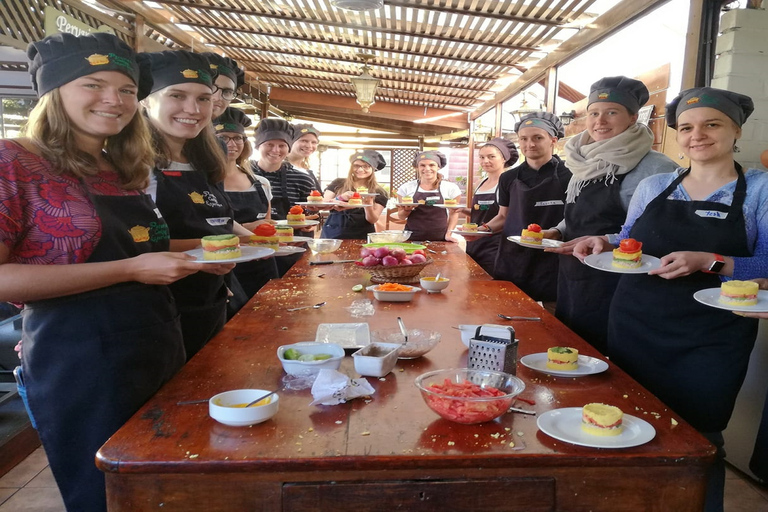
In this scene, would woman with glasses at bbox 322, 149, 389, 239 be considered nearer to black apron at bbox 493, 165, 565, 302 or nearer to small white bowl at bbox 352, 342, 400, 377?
black apron at bbox 493, 165, 565, 302

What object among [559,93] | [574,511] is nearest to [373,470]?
[574,511]

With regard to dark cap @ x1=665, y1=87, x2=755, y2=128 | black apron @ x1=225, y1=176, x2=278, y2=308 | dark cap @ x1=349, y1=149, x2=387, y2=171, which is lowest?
black apron @ x1=225, y1=176, x2=278, y2=308

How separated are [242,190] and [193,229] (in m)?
1.81

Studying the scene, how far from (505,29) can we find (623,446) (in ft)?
18.7

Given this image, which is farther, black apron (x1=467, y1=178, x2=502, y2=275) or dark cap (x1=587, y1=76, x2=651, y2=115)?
black apron (x1=467, y1=178, x2=502, y2=275)

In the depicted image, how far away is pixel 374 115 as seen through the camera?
1175 cm

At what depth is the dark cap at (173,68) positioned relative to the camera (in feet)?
8.23

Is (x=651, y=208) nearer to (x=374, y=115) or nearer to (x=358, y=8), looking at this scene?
(x=358, y=8)

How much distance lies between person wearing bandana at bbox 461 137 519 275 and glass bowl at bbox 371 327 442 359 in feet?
11.2

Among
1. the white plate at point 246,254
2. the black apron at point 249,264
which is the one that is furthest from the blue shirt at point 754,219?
the black apron at point 249,264

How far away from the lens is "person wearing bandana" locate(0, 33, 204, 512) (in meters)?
1.70

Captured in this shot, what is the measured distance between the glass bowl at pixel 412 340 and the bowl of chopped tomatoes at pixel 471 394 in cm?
30

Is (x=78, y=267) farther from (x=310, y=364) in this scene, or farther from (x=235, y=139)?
(x=235, y=139)

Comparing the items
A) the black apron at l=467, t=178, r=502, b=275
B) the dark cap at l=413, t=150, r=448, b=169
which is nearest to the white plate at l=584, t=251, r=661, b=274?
the black apron at l=467, t=178, r=502, b=275
